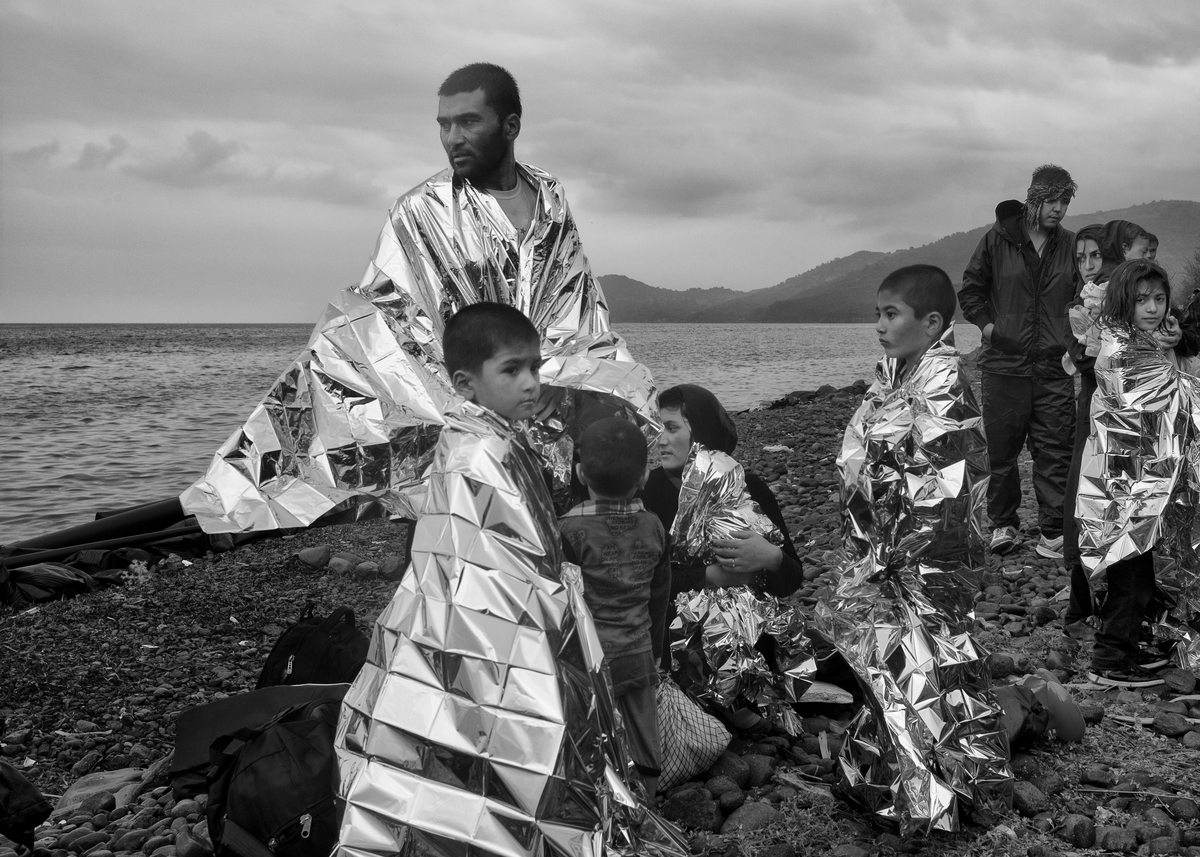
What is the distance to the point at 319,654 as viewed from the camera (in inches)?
142

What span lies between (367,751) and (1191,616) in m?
3.94

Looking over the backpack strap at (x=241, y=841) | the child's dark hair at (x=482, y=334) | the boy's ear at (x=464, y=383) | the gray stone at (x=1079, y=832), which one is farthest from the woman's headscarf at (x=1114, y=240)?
the backpack strap at (x=241, y=841)

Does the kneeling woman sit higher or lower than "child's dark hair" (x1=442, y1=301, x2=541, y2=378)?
lower

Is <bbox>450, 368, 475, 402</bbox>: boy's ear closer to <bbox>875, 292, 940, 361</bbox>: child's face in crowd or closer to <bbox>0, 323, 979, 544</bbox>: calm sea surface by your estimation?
<bbox>875, 292, 940, 361</bbox>: child's face in crowd

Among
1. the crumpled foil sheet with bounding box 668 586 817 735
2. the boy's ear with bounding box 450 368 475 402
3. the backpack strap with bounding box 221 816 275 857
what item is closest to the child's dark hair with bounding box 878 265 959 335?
the crumpled foil sheet with bounding box 668 586 817 735

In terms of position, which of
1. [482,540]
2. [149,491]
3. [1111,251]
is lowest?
[149,491]

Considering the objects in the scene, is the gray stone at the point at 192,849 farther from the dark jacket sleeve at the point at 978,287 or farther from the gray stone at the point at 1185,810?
the dark jacket sleeve at the point at 978,287

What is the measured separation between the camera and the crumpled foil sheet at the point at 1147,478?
442 cm

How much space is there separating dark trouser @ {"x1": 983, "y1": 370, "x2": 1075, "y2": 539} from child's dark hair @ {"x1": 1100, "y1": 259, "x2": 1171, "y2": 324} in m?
1.91

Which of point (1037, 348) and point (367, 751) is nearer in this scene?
point (367, 751)

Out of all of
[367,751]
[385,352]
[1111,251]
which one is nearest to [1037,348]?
[1111,251]

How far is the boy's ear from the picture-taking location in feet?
9.41

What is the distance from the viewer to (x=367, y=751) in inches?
93.3

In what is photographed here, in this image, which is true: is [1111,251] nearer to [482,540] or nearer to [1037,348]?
[1037,348]
